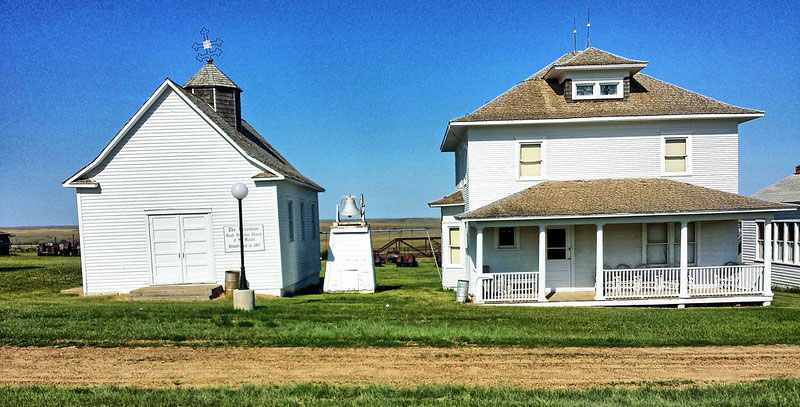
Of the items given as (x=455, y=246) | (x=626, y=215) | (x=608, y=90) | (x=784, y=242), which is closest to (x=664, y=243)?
(x=626, y=215)

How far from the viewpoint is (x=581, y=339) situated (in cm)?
1159

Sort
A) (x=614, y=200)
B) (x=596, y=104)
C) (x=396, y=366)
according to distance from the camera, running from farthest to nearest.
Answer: (x=596, y=104), (x=614, y=200), (x=396, y=366)

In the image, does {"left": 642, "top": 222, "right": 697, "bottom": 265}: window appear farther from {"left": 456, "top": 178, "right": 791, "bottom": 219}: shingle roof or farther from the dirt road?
the dirt road

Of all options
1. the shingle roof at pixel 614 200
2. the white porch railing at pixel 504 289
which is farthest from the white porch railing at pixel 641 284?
the white porch railing at pixel 504 289

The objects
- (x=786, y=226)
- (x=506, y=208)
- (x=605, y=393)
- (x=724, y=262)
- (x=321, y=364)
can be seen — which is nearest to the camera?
(x=605, y=393)

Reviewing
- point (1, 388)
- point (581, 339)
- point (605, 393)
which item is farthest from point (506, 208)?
point (1, 388)

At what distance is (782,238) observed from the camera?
2341 centimetres

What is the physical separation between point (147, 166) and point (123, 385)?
38.8ft

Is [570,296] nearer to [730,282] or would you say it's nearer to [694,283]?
[694,283]

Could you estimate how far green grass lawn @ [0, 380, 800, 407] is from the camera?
7387mm

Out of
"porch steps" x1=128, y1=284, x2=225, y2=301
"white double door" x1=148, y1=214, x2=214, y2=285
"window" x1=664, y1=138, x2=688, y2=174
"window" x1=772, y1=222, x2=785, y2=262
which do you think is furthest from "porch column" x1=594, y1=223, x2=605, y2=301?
"white double door" x1=148, y1=214, x2=214, y2=285

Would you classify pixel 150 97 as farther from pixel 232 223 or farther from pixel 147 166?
pixel 232 223

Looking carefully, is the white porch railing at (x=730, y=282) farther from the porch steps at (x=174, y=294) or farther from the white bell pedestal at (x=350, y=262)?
the porch steps at (x=174, y=294)

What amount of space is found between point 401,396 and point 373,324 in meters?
5.00
